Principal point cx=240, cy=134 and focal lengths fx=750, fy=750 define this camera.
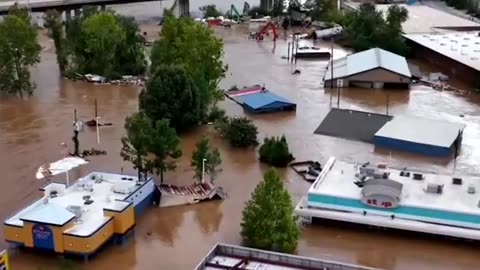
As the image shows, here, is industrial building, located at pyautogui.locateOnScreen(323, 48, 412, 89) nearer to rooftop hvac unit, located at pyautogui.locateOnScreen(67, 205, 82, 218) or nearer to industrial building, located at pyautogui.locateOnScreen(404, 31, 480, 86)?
industrial building, located at pyautogui.locateOnScreen(404, 31, 480, 86)

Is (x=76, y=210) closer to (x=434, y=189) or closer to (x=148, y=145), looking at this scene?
(x=148, y=145)

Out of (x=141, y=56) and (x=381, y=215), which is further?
(x=141, y=56)

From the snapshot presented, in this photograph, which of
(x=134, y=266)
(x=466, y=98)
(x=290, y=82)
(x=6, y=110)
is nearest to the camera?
(x=134, y=266)

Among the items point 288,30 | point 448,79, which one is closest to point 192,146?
point 448,79

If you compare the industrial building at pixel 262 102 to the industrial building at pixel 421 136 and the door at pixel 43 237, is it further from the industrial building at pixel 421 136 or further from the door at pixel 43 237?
the door at pixel 43 237

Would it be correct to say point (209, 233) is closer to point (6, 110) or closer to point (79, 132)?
→ point (79, 132)

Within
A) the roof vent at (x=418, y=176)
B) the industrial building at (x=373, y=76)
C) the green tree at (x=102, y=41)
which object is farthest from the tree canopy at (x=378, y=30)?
the roof vent at (x=418, y=176)

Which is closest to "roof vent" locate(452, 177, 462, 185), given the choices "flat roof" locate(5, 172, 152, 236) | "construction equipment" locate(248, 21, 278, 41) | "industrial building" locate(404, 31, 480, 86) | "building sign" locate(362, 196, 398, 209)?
"building sign" locate(362, 196, 398, 209)
